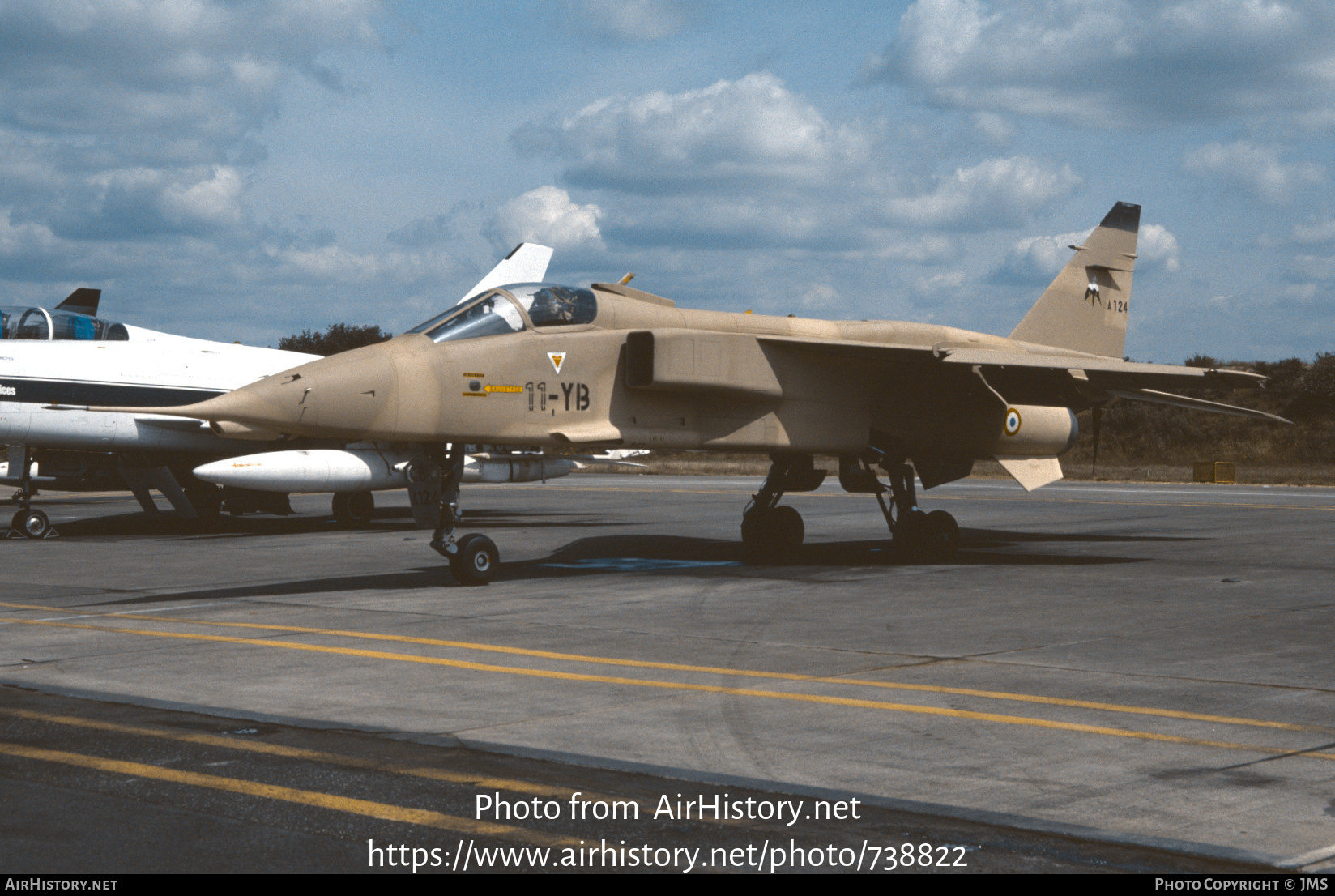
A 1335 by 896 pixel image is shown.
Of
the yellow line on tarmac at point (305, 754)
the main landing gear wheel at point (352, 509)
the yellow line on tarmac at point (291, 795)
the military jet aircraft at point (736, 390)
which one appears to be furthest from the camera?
the main landing gear wheel at point (352, 509)

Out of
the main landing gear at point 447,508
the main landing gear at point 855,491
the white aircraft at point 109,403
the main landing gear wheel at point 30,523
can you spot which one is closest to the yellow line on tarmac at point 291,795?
the main landing gear at point 447,508

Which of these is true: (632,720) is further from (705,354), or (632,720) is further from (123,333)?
(123,333)

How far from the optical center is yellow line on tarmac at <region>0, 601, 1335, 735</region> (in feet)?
23.8

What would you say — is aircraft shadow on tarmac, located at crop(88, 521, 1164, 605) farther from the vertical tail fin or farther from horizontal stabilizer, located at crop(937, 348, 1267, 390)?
the vertical tail fin

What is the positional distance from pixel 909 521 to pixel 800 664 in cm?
861

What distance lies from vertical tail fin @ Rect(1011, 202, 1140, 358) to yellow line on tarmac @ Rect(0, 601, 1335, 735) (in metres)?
12.9

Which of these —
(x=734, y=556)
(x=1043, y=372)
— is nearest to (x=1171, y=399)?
(x=1043, y=372)

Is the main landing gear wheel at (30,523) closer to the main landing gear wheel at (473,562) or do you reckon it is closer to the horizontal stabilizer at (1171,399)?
the main landing gear wheel at (473,562)

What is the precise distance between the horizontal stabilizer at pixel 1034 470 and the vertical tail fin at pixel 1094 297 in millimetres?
2223

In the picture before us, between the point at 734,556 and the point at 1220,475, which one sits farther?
the point at 1220,475

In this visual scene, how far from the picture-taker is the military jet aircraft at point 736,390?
12789mm

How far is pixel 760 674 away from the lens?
8.73 m

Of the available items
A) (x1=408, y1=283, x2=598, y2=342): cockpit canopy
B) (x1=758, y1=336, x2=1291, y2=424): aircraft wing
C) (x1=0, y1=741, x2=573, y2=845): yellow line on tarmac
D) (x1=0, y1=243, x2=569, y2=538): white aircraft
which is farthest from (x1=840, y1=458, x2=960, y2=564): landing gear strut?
(x1=0, y1=741, x2=573, y2=845): yellow line on tarmac

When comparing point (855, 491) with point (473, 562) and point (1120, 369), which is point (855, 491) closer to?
point (1120, 369)
